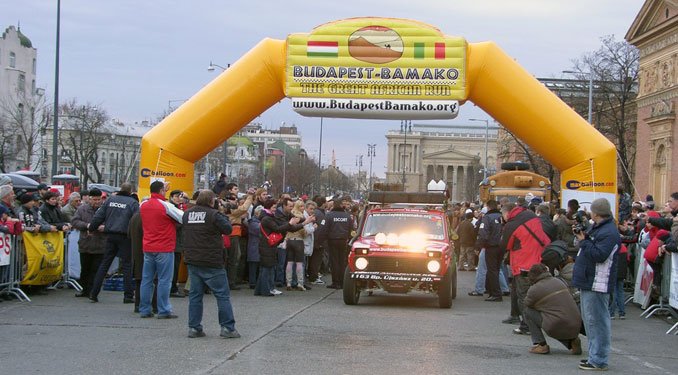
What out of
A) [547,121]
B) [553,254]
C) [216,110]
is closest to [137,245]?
[216,110]

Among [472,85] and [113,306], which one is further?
[472,85]

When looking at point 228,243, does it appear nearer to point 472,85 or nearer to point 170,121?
point 170,121

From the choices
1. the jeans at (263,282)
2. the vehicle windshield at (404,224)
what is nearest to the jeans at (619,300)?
the vehicle windshield at (404,224)

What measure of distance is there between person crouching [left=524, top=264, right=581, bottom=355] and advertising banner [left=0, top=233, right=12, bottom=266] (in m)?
7.89

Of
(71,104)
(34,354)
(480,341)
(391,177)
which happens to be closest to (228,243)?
(480,341)

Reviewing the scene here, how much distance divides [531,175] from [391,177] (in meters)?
106

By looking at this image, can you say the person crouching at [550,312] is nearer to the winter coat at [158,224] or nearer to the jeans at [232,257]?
the winter coat at [158,224]

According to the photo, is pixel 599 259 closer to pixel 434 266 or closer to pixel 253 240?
pixel 434 266

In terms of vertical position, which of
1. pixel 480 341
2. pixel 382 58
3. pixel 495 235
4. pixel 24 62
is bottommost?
pixel 480 341

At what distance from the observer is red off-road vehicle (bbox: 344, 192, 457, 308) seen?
15.6 meters

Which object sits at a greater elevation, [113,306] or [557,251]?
[557,251]

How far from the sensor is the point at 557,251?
12.0 meters

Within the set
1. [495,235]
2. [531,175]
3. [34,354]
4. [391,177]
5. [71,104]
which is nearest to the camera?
[34,354]

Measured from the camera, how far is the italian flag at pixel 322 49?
60.6 feet
